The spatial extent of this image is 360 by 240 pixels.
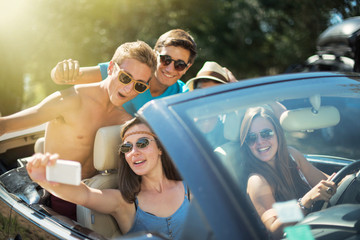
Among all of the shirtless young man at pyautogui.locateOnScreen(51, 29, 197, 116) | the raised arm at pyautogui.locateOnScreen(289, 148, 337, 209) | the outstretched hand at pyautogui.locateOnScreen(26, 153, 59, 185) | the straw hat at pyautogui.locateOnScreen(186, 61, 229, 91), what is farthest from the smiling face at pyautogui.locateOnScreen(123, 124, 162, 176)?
the straw hat at pyautogui.locateOnScreen(186, 61, 229, 91)

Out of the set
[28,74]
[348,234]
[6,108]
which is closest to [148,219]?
[348,234]

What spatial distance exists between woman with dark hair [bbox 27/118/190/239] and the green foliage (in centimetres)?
701

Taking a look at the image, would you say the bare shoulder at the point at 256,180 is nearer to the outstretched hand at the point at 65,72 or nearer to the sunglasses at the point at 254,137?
the sunglasses at the point at 254,137

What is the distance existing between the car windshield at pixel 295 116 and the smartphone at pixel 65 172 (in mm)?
406

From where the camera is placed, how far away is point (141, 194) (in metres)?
2.11

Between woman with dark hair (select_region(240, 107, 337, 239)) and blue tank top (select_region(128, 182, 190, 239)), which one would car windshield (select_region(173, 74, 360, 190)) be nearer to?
woman with dark hair (select_region(240, 107, 337, 239))

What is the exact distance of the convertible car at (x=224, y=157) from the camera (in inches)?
50.2

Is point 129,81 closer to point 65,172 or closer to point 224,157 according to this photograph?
point 224,157

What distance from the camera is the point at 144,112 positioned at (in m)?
1.55

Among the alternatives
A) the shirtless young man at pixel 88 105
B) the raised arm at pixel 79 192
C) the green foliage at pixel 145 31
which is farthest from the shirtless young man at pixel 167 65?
the green foliage at pixel 145 31

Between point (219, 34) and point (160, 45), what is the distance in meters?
16.6

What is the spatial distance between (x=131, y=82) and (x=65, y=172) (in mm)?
1065

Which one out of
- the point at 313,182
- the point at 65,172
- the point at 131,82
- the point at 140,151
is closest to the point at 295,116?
the point at 313,182

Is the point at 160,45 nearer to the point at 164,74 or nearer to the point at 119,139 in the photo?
the point at 164,74
